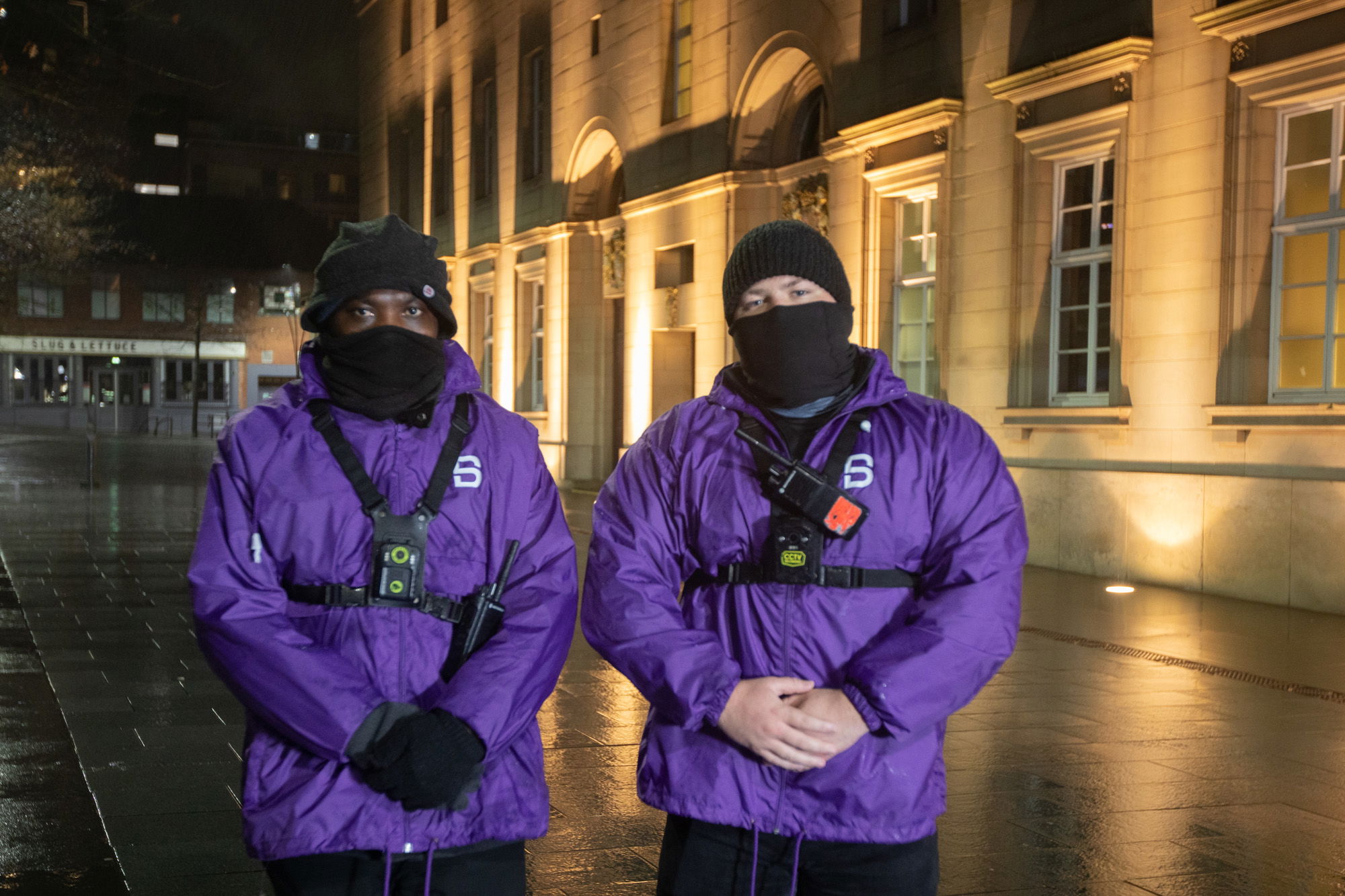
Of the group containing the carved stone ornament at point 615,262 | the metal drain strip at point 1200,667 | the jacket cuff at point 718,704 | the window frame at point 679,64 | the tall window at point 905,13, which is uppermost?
the window frame at point 679,64

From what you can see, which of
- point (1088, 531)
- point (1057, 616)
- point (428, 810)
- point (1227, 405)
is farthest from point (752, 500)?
point (1088, 531)

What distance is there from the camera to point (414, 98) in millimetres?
36656

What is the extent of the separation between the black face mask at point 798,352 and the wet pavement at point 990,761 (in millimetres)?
2329

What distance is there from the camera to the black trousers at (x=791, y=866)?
8.60ft

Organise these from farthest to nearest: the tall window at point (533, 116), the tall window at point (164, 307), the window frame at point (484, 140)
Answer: the tall window at point (164, 307) < the window frame at point (484, 140) < the tall window at point (533, 116)

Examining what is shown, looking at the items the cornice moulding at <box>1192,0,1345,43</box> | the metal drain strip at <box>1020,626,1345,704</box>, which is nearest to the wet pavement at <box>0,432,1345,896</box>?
the metal drain strip at <box>1020,626,1345,704</box>

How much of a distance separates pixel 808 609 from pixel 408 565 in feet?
2.45

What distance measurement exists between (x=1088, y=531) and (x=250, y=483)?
1240cm

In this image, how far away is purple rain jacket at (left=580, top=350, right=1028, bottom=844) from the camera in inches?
102

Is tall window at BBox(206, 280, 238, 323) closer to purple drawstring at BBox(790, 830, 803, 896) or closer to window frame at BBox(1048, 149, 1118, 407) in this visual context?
window frame at BBox(1048, 149, 1118, 407)

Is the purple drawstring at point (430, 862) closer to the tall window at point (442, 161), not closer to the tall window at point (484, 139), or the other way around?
the tall window at point (484, 139)

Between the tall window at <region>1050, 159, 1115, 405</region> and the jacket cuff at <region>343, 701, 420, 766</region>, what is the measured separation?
12.5 meters

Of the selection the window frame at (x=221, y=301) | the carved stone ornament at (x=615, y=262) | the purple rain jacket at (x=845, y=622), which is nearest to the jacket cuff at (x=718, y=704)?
the purple rain jacket at (x=845, y=622)

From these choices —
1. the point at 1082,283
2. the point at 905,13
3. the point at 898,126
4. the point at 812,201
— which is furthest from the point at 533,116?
the point at 1082,283
